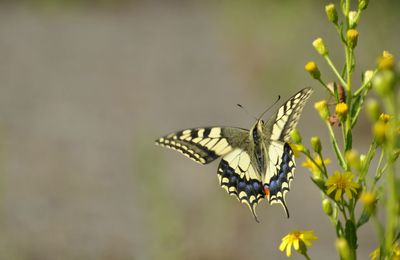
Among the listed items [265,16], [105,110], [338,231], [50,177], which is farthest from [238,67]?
[338,231]

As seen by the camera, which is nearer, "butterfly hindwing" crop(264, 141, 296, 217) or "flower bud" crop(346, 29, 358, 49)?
"flower bud" crop(346, 29, 358, 49)

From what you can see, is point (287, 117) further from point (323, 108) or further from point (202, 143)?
point (202, 143)

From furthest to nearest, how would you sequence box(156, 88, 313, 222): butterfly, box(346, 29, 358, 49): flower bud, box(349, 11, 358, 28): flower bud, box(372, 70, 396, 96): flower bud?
box(156, 88, 313, 222): butterfly
box(349, 11, 358, 28): flower bud
box(346, 29, 358, 49): flower bud
box(372, 70, 396, 96): flower bud

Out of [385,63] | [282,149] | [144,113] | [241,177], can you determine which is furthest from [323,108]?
[144,113]

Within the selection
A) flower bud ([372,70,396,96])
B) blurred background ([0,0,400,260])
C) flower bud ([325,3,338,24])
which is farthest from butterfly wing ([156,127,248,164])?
flower bud ([372,70,396,96])

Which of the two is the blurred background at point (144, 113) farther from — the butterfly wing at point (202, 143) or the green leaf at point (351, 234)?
the green leaf at point (351, 234)

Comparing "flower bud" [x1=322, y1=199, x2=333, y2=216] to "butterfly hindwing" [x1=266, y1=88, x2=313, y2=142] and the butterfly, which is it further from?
"butterfly hindwing" [x1=266, y1=88, x2=313, y2=142]
